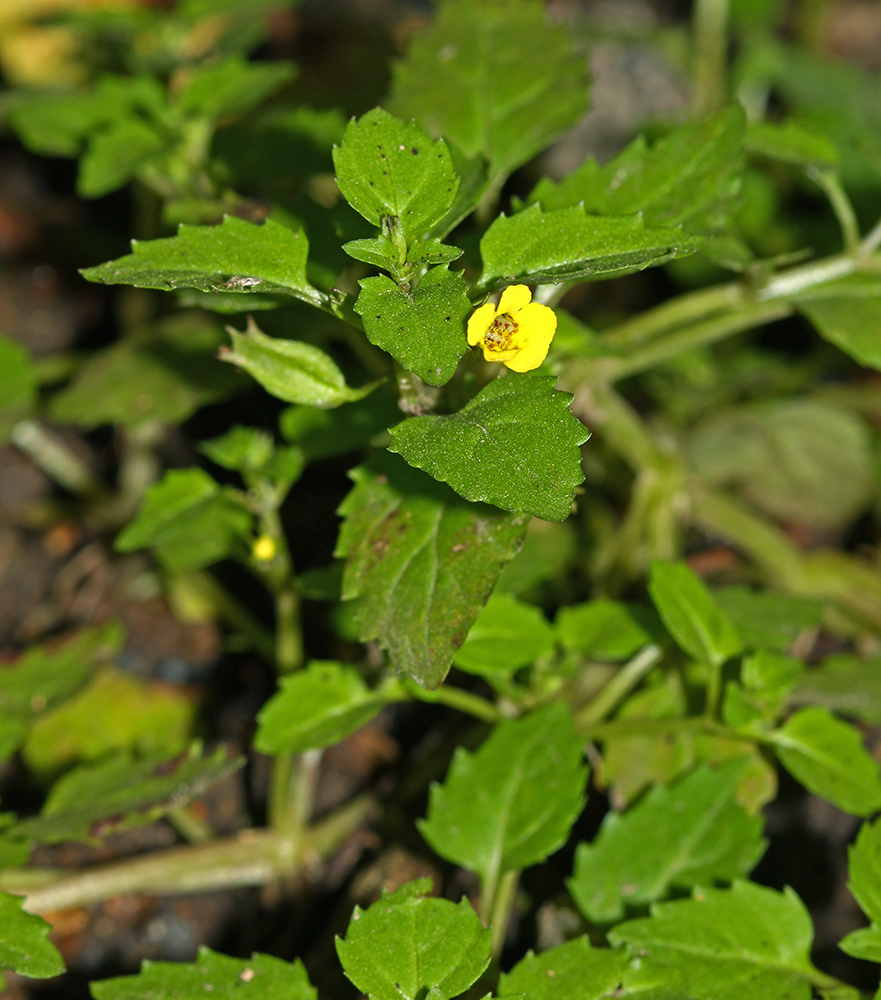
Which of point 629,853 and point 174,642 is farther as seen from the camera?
point 174,642

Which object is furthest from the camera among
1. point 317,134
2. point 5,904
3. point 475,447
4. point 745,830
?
point 317,134

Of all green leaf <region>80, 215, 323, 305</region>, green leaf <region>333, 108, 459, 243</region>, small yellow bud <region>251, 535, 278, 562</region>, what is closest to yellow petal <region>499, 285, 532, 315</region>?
green leaf <region>333, 108, 459, 243</region>

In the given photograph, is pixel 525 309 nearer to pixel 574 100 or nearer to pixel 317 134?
pixel 574 100

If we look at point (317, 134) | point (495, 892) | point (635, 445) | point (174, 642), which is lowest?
point (174, 642)

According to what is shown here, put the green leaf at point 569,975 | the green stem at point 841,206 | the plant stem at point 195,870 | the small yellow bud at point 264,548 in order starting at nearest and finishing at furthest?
the green leaf at point 569,975 < the small yellow bud at point 264,548 < the plant stem at point 195,870 < the green stem at point 841,206

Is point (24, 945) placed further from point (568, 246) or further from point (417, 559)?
point (568, 246)

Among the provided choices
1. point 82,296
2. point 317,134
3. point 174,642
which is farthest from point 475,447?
point 82,296

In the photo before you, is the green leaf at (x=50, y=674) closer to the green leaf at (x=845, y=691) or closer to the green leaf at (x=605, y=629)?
the green leaf at (x=605, y=629)

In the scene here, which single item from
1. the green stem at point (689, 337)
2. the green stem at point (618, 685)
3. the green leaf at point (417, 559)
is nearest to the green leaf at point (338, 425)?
the green leaf at point (417, 559)
